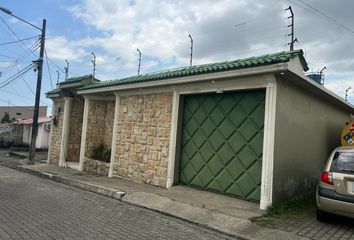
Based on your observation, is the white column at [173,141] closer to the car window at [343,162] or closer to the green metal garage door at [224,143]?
the green metal garage door at [224,143]

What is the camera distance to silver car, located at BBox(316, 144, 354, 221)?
6113 mm

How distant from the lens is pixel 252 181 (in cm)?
819

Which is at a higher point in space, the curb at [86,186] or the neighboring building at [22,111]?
the neighboring building at [22,111]

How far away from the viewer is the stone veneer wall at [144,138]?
10.3m

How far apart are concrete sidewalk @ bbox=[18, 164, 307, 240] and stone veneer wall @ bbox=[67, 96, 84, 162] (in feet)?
14.9

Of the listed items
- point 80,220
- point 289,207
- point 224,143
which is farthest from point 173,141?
point 80,220

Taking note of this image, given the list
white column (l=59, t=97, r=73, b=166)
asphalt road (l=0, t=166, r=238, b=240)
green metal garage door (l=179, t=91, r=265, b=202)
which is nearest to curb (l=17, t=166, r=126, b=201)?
asphalt road (l=0, t=166, r=238, b=240)

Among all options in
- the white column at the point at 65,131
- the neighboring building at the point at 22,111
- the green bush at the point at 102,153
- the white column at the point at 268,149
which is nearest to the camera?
the white column at the point at 268,149

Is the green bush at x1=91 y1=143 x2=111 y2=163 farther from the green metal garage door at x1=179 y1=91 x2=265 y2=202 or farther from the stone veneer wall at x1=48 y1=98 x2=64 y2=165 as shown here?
the green metal garage door at x1=179 y1=91 x2=265 y2=202

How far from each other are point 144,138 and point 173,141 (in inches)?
54.7

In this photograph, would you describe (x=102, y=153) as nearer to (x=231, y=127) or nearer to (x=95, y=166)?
(x=95, y=166)

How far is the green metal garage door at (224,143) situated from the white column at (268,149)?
413mm

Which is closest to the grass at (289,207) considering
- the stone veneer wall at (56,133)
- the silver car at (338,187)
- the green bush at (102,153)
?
the silver car at (338,187)

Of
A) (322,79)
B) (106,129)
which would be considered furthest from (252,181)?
(106,129)
